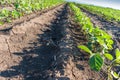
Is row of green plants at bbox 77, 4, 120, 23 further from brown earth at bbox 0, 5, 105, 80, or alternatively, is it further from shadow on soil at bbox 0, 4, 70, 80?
shadow on soil at bbox 0, 4, 70, 80

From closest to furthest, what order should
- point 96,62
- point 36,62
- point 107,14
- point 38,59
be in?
point 96,62, point 36,62, point 38,59, point 107,14

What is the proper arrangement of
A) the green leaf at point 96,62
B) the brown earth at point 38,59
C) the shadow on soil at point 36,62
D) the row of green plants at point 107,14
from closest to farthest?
the green leaf at point 96,62 < the brown earth at point 38,59 < the shadow on soil at point 36,62 < the row of green plants at point 107,14

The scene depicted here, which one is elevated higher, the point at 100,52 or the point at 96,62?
the point at 96,62

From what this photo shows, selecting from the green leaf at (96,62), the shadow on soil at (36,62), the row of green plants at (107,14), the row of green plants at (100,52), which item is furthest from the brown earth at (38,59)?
the row of green plants at (107,14)

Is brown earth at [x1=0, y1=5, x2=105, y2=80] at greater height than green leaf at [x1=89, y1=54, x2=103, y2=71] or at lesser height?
lesser

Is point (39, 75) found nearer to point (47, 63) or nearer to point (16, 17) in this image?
point (47, 63)

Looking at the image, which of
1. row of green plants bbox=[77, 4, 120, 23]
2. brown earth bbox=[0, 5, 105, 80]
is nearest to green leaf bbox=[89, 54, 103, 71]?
brown earth bbox=[0, 5, 105, 80]

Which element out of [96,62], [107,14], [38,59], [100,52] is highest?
[96,62]

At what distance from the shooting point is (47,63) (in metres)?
5.51

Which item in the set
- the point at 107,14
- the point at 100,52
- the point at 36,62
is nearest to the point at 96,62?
the point at 100,52

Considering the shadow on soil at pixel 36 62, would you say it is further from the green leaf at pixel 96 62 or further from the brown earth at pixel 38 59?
the green leaf at pixel 96 62

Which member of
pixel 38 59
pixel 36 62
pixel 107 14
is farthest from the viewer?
pixel 107 14

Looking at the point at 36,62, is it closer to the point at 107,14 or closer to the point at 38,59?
the point at 38,59

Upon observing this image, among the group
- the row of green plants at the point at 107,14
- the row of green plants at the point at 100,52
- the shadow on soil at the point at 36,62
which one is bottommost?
the row of green plants at the point at 107,14
